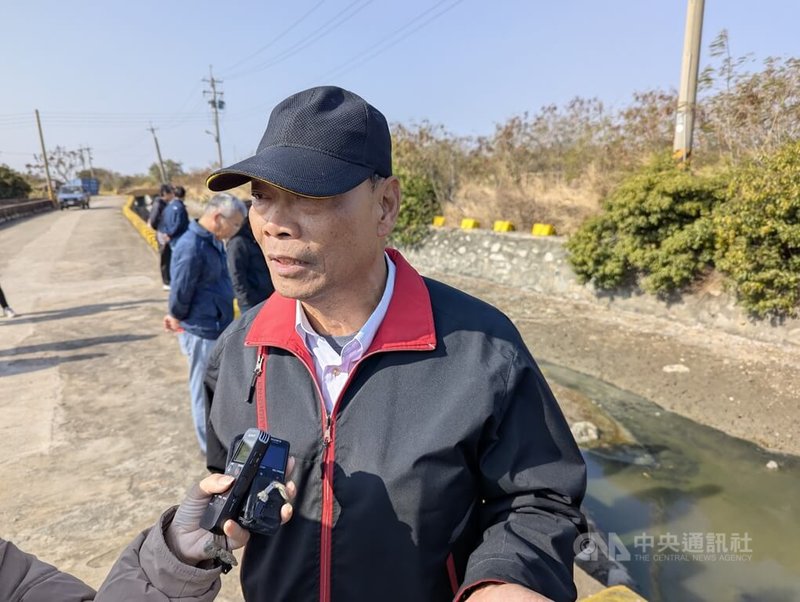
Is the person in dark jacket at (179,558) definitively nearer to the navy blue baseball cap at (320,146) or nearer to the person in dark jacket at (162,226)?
the navy blue baseball cap at (320,146)

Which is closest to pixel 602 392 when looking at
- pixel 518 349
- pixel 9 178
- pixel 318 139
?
pixel 518 349

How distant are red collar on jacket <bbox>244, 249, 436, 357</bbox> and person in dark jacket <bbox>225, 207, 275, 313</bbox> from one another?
254 cm

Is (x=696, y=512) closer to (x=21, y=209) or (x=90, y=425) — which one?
(x=90, y=425)

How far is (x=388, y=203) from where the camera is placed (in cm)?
136

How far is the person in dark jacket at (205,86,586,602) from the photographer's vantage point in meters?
1.18

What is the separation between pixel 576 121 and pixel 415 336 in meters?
11.0

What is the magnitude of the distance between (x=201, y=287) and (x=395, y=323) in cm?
280

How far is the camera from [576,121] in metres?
10.8

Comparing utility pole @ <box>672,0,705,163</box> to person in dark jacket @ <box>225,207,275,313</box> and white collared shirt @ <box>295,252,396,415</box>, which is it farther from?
white collared shirt @ <box>295,252,396,415</box>

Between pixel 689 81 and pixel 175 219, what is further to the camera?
pixel 689 81

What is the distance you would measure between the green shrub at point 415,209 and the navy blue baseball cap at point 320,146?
10.8 meters

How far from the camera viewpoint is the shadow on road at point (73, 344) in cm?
611

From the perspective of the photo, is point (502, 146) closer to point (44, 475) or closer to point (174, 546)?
point (44, 475)

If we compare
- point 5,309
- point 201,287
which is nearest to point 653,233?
point 201,287
